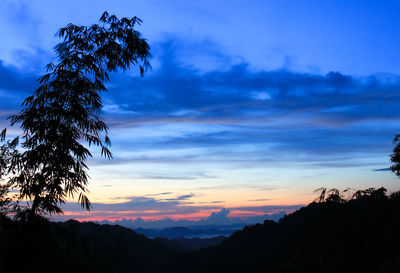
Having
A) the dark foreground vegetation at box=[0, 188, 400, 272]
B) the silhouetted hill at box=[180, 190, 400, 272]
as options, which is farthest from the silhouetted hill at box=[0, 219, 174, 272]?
the silhouetted hill at box=[180, 190, 400, 272]

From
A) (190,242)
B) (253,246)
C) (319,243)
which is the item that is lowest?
(190,242)

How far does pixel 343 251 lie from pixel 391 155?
18.5 metres

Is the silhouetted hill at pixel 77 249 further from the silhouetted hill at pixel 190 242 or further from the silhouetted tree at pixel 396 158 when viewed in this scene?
the silhouetted tree at pixel 396 158

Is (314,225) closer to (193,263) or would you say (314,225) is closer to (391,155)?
(193,263)

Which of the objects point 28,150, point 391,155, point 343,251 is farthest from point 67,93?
point 391,155

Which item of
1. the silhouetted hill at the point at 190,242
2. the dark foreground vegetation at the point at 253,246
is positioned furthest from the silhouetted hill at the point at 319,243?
the silhouetted hill at the point at 190,242

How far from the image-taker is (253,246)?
21.5 meters

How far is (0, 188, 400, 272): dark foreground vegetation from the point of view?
15.5m

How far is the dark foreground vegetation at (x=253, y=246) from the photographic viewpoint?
50.8ft

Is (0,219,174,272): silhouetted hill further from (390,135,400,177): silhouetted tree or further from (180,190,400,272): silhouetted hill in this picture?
(390,135,400,177): silhouetted tree

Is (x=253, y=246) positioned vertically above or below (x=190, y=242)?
above

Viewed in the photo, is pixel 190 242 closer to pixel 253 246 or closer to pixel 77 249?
pixel 253 246

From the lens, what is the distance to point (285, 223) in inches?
903

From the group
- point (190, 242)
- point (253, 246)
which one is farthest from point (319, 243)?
point (190, 242)
